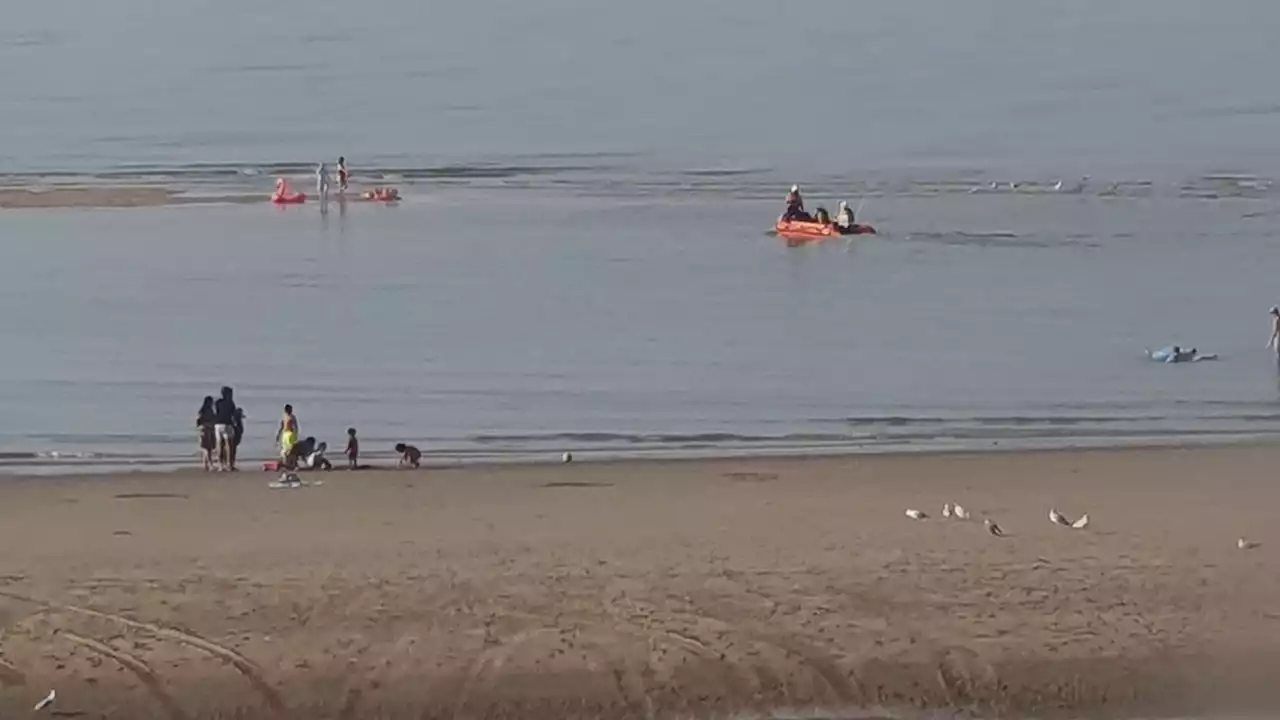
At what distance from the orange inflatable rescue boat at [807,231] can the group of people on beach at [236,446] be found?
20.0 m

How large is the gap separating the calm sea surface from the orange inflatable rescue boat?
0.59 m

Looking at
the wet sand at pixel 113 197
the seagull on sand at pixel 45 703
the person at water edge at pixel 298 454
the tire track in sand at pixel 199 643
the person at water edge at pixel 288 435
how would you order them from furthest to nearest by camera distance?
the wet sand at pixel 113 197 < the person at water edge at pixel 288 435 < the person at water edge at pixel 298 454 < the tire track in sand at pixel 199 643 < the seagull on sand at pixel 45 703

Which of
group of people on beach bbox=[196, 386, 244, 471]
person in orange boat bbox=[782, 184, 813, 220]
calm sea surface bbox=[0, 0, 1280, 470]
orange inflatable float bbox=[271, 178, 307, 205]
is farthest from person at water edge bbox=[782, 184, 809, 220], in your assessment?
group of people on beach bbox=[196, 386, 244, 471]

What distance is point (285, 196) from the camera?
44938mm

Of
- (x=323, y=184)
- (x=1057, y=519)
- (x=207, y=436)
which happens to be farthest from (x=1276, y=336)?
(x=323, y=184)


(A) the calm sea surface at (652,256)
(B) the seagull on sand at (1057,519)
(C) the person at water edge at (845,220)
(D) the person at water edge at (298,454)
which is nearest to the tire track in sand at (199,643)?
(D) the person at water edge at (298,454)

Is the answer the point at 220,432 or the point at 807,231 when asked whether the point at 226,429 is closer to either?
the point at 220,432

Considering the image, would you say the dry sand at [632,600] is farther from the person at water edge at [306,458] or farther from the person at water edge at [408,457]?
the person at water edge at [408,457]

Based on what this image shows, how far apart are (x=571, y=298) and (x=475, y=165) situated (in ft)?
71.4

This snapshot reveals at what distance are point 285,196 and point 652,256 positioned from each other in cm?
1171

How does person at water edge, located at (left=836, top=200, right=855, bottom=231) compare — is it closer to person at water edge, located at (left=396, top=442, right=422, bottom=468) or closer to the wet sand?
the wet sand

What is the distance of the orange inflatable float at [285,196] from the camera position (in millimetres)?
44781

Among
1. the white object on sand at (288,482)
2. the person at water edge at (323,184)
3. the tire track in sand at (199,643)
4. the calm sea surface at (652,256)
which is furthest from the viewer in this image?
the person at water edge at (323,184)

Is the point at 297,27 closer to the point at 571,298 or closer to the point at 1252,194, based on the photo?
the point at 1252,194
